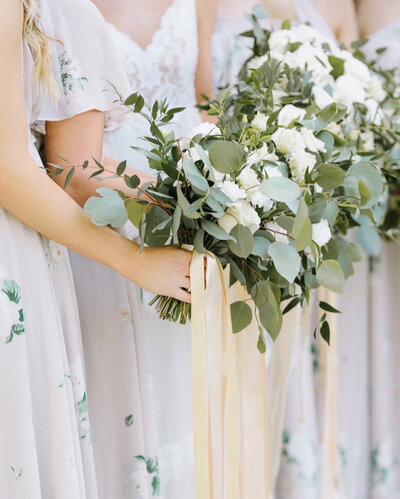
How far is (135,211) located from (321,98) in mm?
605

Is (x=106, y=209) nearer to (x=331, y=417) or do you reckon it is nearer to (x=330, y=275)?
(x=330, y=275)

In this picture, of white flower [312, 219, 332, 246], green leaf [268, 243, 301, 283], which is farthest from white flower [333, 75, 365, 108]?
green leaf [268, 243, 301, 283]

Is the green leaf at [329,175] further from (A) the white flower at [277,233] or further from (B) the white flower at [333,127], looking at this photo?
(B) the white flower at [333,127]

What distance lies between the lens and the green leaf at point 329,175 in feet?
3.58

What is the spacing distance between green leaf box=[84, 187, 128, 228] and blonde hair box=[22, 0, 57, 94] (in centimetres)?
21

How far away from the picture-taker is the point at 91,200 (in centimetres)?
100

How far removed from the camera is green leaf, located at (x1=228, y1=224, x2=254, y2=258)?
39.7 inches

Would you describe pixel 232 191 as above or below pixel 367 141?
above

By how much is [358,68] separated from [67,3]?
76cm

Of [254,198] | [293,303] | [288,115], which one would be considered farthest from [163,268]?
[288,115]

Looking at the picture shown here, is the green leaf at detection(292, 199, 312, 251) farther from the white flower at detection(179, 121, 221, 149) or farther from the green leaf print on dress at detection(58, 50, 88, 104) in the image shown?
the green leaf print on dress at detection(58, 50, 88, 104)

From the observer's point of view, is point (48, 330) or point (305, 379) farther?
point (305, 379)

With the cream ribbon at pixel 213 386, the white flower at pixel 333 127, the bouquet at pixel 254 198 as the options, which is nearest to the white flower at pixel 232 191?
the bouquet at pixel 254 198

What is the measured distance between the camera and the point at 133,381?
1270mm
